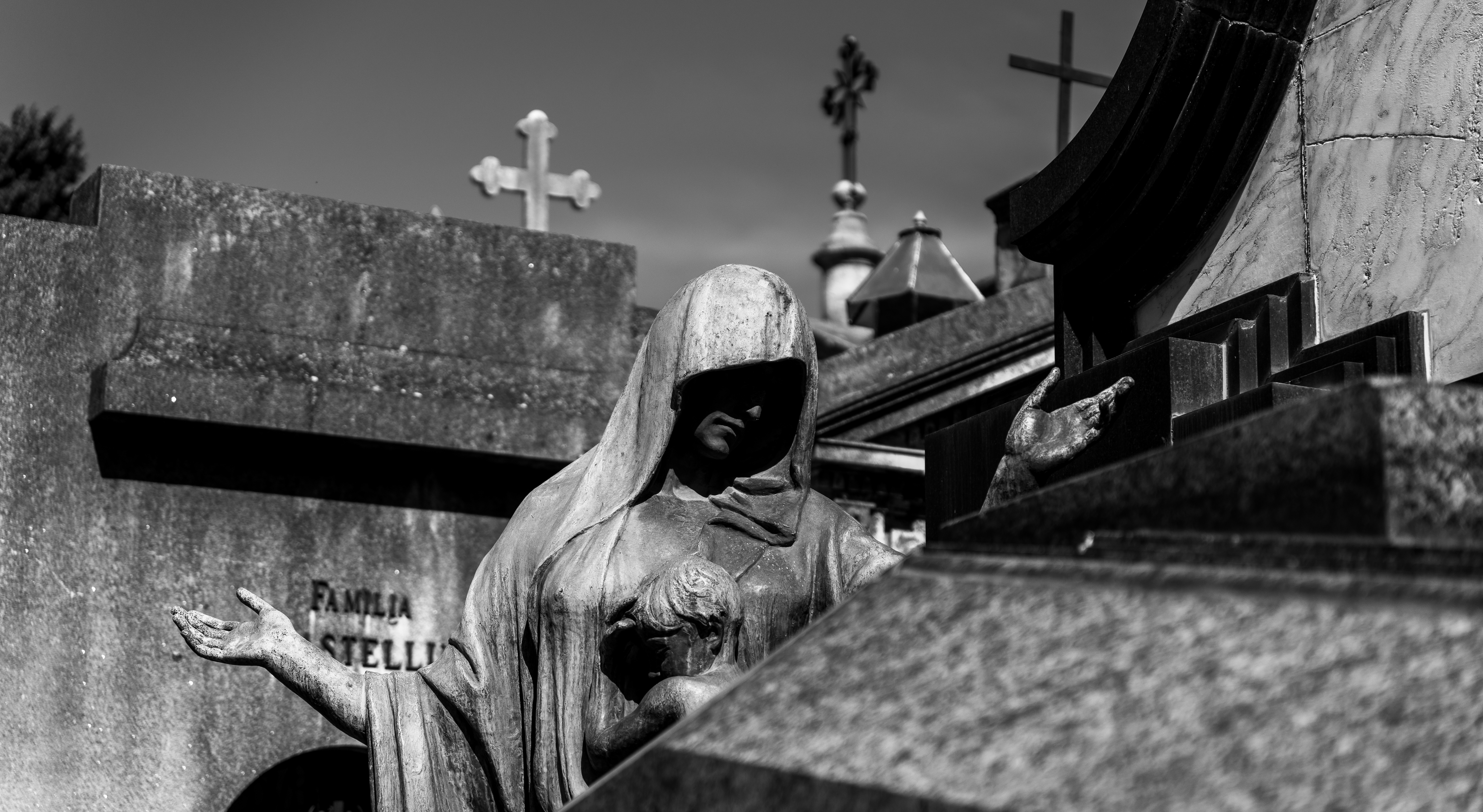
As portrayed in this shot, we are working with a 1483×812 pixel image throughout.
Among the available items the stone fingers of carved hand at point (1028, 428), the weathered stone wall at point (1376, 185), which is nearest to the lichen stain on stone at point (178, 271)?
the stone fingers of carved hand at point (1028, 428)

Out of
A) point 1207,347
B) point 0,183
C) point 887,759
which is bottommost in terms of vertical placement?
point 887,759

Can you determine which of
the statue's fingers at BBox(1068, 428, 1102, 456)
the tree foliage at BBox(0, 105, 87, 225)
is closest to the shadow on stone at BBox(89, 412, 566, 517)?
the statue's fingers at BBox(1068, 428, 1102, 456)

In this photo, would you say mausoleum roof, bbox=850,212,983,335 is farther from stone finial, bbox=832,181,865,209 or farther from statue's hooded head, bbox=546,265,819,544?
stone finial, bbox=832,181,865,209

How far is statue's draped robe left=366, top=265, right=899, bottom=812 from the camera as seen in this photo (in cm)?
415

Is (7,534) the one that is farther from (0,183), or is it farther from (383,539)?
(0,183)

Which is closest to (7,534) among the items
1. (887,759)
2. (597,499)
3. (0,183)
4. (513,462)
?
(513,462)

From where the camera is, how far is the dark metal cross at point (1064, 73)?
50.1 feet

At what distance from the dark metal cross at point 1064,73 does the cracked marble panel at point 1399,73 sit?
10.3m

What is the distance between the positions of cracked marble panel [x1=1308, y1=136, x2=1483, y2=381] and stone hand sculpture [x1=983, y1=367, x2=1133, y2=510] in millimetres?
521

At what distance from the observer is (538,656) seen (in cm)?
423

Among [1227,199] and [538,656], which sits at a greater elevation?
[1227,199]

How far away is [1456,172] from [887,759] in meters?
3.21

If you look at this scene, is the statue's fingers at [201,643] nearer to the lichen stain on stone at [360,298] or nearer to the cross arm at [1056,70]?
the lichen stain on stone at [360,298]

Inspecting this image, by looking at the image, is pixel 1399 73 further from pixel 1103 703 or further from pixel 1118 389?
pixel 1103 703
